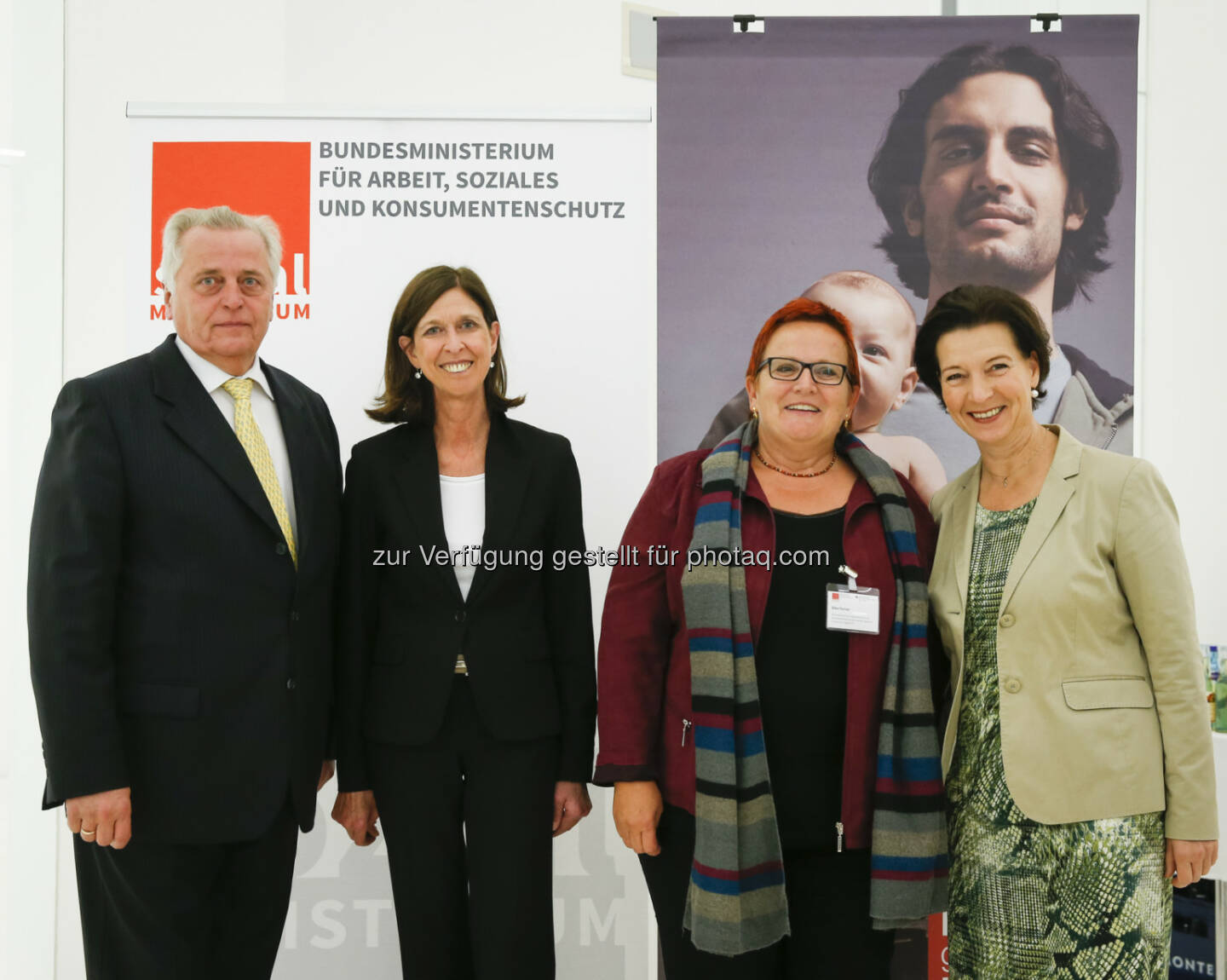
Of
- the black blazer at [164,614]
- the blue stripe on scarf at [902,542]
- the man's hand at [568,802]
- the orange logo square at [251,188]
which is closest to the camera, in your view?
the black blazer at [164,614]

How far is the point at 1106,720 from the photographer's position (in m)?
1.72

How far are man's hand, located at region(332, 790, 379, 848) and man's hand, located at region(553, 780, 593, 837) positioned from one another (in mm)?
401

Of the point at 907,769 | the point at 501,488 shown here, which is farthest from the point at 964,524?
the point at 501,488

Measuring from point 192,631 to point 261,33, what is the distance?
200 centimetres

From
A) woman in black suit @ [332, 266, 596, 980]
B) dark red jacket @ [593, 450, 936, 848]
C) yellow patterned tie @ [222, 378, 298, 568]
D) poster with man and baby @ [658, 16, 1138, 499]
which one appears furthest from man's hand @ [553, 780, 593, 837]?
poster with man and baby @ [658, 16, 1138, 499]

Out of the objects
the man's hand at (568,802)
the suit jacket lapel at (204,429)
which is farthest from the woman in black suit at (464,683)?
the suit jacket lapel at (204,429)

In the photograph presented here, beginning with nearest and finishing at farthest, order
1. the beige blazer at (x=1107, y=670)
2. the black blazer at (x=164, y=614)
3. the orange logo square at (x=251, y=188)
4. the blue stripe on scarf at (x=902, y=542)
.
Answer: the black blazer at (x=164, y=614) → the beige blazer at (x=1107, y=670) → the blue stripe on scarf at (x=902, y=542) → the orange logo square at (x=251, y=188)

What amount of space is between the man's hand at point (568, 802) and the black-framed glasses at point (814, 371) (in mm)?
1024

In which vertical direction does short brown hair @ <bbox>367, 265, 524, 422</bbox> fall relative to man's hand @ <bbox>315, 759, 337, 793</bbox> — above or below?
above

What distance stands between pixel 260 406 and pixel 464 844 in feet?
3.50

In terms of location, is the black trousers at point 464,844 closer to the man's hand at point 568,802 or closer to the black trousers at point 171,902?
the man's hand at point 568,802

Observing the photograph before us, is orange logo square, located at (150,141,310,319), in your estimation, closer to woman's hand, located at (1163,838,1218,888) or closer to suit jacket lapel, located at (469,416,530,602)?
suit jacket lapel, located at (469,416,530,602)

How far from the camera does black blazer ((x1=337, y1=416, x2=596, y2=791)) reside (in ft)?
6.30

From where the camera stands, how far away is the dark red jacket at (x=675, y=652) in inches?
68.0
